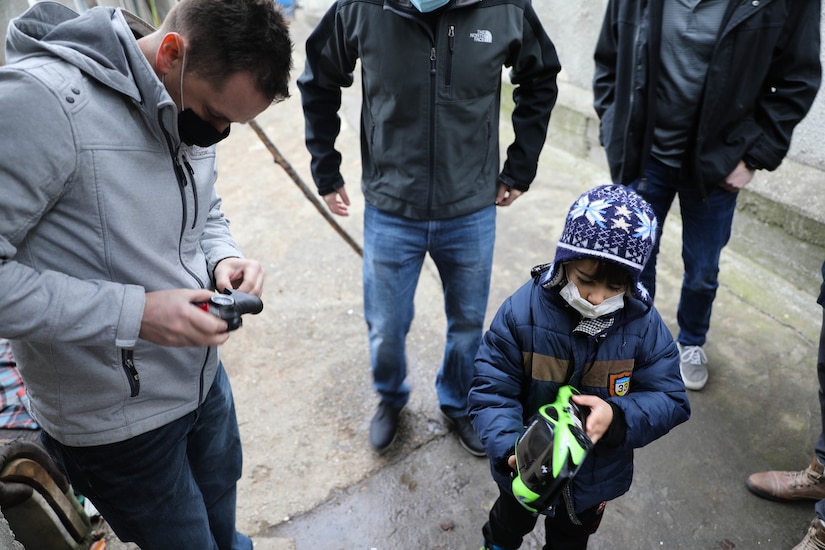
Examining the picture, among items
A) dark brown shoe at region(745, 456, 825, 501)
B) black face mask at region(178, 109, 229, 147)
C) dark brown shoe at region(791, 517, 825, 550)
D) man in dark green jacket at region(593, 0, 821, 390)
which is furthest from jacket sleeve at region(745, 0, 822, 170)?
black face mask at region(178, 109, 229, 147)

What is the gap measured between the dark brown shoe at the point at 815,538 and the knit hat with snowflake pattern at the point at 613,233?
1.18 meters

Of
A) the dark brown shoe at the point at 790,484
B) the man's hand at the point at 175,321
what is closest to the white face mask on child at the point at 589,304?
the man's hand at the point at 175,321

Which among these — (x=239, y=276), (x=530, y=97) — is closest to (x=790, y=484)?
(x=530, y=97)

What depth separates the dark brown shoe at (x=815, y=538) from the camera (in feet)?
6.91

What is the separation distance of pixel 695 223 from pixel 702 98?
0.58m

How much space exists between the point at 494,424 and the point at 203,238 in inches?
39.6

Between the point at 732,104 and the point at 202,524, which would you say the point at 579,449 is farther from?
the point at 732,104

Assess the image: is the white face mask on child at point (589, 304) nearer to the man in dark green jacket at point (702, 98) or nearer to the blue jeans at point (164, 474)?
the blue jeans at point (164, 474)

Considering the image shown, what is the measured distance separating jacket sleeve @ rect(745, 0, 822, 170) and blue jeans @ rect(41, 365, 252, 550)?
243cm

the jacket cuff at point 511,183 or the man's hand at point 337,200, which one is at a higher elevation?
the jacket cuff at point 511,183

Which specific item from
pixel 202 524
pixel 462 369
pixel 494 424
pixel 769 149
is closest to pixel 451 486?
pixel 462 369

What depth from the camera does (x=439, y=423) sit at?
2918 mm

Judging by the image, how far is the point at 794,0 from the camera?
239 centimetres

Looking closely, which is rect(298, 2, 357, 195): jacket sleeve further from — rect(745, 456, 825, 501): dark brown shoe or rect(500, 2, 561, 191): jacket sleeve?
rect(745, 456, 825, 501): dark brown shoe
